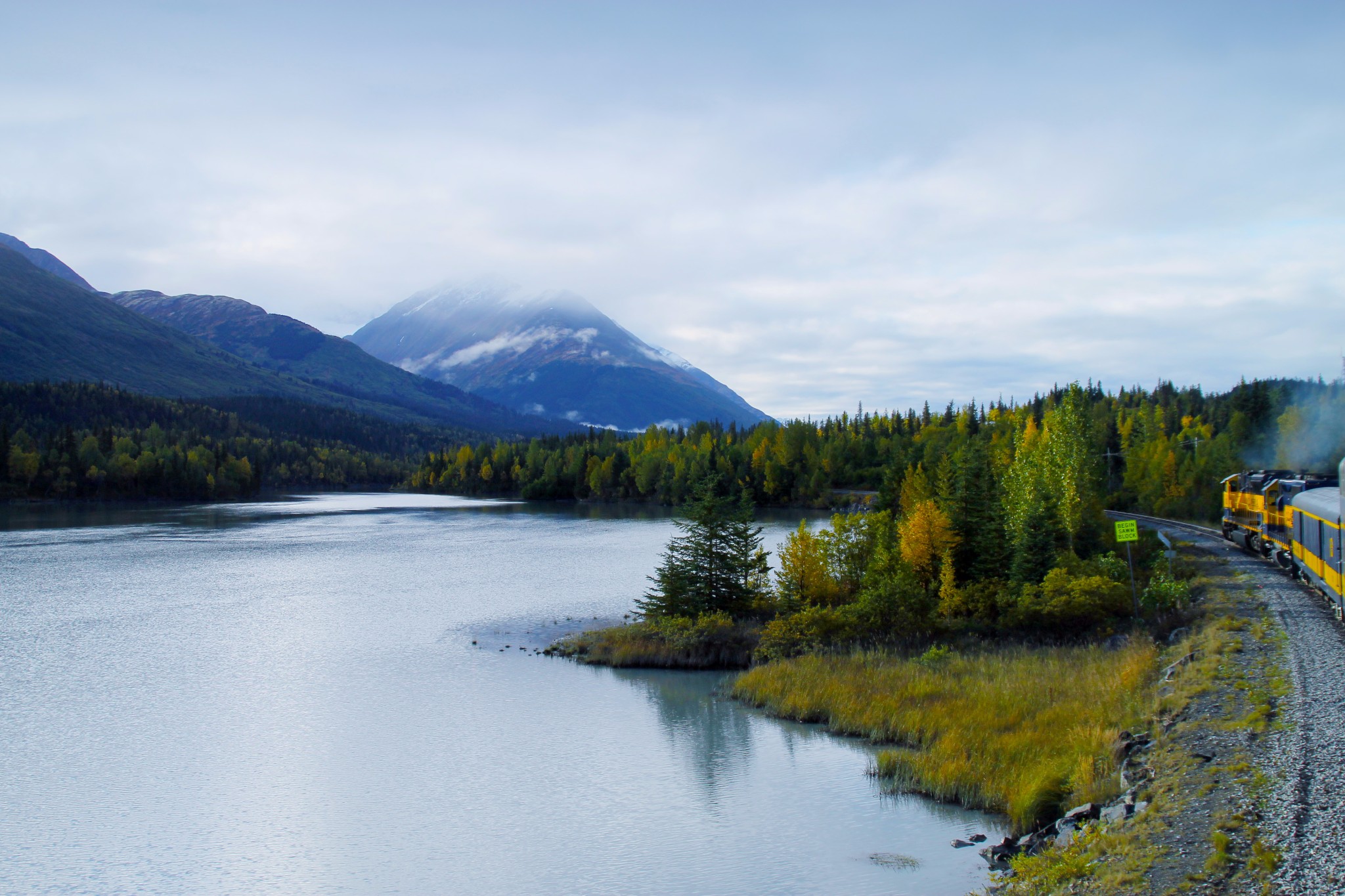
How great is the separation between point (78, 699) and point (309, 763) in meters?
13.9

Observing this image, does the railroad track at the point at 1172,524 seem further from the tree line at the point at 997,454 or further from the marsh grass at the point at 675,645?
the marsh grass at the point at 675,645

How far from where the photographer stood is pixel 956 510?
44.7 meters

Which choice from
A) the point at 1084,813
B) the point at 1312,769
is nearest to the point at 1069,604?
the point at 1084,813

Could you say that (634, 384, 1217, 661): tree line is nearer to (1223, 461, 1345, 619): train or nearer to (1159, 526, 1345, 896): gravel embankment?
(1223, 461, 1345, 619): train

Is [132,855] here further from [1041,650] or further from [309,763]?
[1041,650]

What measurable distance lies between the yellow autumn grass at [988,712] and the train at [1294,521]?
256 inches

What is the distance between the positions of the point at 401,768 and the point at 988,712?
707 inches

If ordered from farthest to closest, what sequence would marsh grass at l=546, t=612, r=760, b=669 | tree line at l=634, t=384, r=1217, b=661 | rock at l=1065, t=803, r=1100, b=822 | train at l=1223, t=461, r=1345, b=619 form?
1. marsh grass at l=546, t=612, r=760, b=669
2. tree line at l=634, t=384, r=1217, b=661
3. train at l=1223, t=461, r=1345, b=619
4. rock at l=1065, t=803, r=1100, b=822

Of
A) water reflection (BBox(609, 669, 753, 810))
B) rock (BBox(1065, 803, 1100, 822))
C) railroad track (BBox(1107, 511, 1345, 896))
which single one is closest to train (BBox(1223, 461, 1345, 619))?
railroad track (BBox(1107, 511, 1345, 896))

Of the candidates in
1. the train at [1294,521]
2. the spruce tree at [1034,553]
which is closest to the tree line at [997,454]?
the spruce tree at [1034,553]

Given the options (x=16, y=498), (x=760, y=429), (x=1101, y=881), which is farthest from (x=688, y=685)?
(x=16, y=498)

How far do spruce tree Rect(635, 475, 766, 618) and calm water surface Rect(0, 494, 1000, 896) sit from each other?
554 cm

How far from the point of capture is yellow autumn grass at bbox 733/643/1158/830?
21.5 metres

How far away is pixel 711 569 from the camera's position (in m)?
44.0
